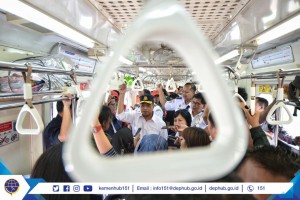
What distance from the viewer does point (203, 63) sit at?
231mm

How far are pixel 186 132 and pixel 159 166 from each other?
1.35 meters

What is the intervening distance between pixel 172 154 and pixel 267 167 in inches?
42.7

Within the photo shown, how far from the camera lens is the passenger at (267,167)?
1.05 metres

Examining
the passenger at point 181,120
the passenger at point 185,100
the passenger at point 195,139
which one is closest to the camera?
the passenger at point 195,139

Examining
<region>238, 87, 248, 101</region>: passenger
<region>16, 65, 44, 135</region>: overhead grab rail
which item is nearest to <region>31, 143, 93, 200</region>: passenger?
<region>16, 65, 44, 135</region>: overhead grab rail

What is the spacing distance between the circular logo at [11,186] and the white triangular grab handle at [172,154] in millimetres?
907

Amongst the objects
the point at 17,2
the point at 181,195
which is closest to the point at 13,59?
the point at 17,2

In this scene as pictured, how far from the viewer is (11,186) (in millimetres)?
935

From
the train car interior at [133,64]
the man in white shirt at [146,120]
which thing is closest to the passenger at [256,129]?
the train car interior at [133,64]

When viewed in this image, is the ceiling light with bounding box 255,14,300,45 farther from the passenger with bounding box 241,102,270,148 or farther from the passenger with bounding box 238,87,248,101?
the passenger with bounding box 238,87,248,101

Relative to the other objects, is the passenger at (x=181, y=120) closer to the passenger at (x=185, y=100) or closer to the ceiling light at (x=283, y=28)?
the passenger at (x=185, y=100)

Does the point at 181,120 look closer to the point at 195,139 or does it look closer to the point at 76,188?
the point at 195,139

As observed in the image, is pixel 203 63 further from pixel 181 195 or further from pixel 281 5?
pixel 281 5

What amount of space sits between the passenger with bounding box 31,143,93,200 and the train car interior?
183 millimetres
